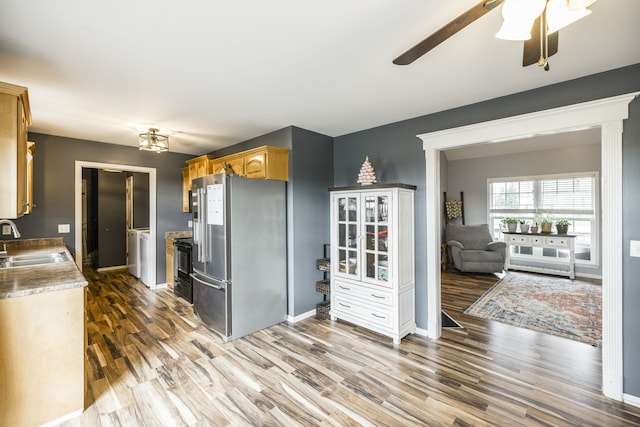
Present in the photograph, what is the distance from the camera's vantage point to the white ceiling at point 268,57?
153 centimetres

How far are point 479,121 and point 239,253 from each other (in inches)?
110

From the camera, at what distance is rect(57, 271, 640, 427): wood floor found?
1955 mm

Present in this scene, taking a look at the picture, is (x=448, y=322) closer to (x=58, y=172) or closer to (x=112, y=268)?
(x=58, y=172)

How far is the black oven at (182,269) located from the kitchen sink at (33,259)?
1.35 meters

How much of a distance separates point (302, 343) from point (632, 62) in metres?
3.58

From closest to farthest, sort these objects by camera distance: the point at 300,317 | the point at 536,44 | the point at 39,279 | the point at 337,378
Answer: the point at 536,44, the point at 39,279, the point at 337,378, the point at 300,317

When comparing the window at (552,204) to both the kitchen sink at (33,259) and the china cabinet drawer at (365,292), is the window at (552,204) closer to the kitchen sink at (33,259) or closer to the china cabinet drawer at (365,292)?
the china cabinet drawer at (365,292)

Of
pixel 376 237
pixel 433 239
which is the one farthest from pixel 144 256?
pixel 433 239

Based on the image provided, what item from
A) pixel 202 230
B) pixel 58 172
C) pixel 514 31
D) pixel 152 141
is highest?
pixel 152 141

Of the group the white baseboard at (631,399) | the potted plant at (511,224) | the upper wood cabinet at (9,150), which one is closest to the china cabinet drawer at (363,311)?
the white baseboard at (631,399)

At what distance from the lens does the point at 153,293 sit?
4656 millimetres

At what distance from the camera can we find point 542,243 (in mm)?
5785

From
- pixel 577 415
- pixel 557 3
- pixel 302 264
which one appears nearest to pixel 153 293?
pixel 302 264

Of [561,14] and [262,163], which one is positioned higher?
[561,14]
